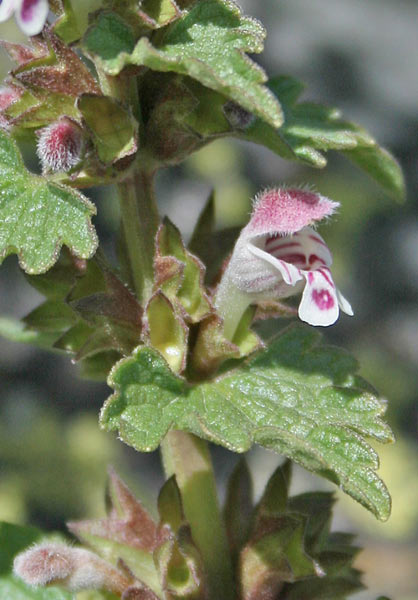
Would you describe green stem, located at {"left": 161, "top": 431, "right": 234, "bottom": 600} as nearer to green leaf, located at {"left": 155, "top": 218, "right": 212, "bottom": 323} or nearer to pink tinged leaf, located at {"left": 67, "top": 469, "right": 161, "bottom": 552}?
pink tinged leaf, located at {"left": 67, "top": 469, "right": 161, "bottom": 552}

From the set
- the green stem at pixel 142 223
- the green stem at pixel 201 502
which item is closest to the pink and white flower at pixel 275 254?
the green stem at pixel 142 223

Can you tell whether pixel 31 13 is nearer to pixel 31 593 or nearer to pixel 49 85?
pixel 49 85

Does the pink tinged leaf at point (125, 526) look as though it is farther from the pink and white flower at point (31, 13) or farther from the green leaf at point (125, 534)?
the pink and white flower at point (31, 13)

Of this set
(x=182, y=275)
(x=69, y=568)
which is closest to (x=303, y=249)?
(x=182, y=275)

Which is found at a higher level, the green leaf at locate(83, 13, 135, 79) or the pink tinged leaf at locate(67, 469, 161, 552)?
the green leaf at locate(83, 13, 135, 79)

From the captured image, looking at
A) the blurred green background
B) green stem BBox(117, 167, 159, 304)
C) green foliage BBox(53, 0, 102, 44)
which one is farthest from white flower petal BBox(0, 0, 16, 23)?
the blurred green background

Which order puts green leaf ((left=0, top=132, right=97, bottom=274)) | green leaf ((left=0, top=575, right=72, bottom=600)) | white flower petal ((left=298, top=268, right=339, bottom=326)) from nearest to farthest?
green leaf ((left=0, top=132, right=97, bottom=274))
white flower petal ((left=298, top=268, right=339, bottom=326))
green leaf ((left=0, top=575, right=72, bottom=600))

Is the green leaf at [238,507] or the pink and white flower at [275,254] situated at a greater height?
the pink and white flower at [275,254]
